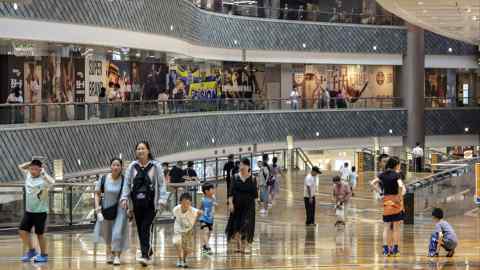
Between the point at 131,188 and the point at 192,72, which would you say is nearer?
the point at 131,188

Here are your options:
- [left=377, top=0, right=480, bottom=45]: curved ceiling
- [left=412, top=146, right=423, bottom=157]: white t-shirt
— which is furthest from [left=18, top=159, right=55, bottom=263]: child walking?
[left=412, top=146, right=423, bottom=157]: white t-shirt

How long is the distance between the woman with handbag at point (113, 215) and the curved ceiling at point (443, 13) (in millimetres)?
13234

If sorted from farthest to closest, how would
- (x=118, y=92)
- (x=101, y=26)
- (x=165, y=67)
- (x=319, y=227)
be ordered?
(x=165, y=67) → (x=118, y=92) → (x=101, y=26) → (x=319, y=227)

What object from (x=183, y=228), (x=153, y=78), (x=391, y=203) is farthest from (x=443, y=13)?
(x=153, y=78)

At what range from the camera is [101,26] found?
29438mm

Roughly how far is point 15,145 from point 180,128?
14750 millimetres

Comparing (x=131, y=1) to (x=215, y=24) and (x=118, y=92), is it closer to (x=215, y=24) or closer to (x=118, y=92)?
(x=118, y=92)

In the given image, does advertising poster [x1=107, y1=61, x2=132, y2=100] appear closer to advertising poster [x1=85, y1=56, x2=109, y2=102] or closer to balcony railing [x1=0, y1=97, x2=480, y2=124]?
advertising poster [x1=85, y1=56, x2=109, y2=102]

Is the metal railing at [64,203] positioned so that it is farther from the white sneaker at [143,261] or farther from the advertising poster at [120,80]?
the advertising poster at [120,80]

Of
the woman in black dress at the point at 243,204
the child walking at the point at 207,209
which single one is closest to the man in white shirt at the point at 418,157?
the child walking at the point at 207,209

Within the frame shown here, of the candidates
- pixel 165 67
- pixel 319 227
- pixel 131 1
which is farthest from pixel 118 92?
pixel 319 227

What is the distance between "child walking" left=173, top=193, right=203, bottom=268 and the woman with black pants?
1.71 ft

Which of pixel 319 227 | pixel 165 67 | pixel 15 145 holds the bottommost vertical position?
pixel 319 227

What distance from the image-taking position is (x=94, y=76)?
3606cm
